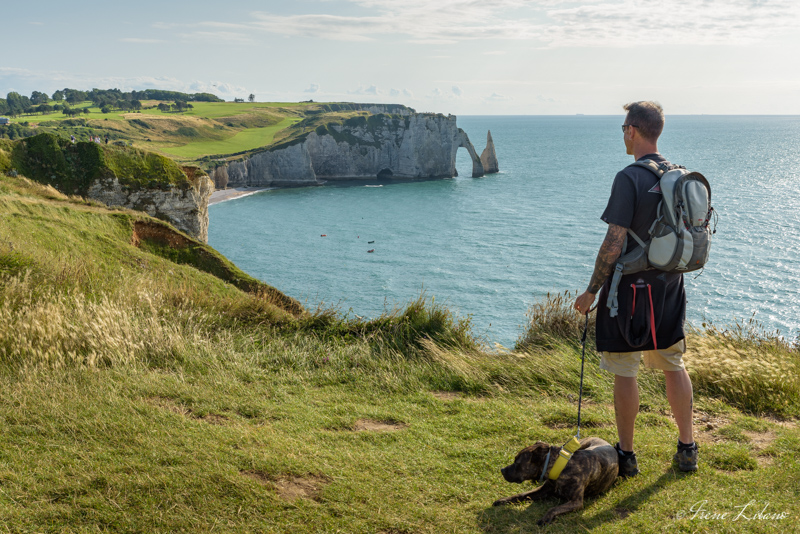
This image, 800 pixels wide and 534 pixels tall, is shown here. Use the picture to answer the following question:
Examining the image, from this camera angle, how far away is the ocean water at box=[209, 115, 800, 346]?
1534 inches

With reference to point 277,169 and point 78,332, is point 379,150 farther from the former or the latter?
point 78,332

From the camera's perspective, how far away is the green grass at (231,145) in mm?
102562

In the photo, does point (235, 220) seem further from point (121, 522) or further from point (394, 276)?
point (121, 522)

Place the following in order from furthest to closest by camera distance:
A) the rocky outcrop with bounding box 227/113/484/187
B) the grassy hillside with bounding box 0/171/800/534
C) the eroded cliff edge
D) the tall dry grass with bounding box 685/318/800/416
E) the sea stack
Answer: the sea stack, the rocky outcrop with bounding box 227/113/484/187, the eroded cliff edge, the tall dry grass with bounding box 685/318/800/416, the grassy hillside with bounding box 0/171/800/534

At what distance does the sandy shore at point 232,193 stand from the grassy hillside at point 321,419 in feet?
271

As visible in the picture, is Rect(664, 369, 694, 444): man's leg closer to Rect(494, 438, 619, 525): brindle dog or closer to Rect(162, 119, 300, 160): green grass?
Rect(494, 438, 619, 525): brindle dog

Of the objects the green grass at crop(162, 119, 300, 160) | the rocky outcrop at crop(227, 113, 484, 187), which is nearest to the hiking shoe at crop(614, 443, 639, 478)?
the green grass at crop(162, 119, 300, 160)

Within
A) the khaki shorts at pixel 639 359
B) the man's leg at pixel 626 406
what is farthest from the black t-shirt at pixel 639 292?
the man's leg at pixel 626 406

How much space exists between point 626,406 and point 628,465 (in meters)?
0.48

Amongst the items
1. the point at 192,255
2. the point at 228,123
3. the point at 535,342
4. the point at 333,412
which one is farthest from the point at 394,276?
the point at 228,123

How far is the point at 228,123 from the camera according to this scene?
5448 inches

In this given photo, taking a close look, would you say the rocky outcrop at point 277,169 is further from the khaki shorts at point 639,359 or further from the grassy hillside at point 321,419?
the khaki shorts at point 639,359

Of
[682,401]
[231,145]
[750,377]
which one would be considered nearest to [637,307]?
[682,401]

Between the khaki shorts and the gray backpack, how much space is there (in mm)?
705
